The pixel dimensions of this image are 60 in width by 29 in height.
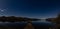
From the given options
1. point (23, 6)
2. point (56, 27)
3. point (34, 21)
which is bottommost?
point (56, 27)

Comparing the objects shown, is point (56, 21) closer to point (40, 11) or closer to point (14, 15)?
point (40, 11)

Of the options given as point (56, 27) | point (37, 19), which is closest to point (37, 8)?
point (37, 19)

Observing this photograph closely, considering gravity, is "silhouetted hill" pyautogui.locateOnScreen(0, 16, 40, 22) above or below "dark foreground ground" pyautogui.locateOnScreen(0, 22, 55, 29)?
above

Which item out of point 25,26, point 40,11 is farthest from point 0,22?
point 40,11

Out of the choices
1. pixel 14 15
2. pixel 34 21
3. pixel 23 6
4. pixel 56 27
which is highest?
pixel 23 6

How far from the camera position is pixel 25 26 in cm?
144

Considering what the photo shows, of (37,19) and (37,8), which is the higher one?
(37,8)

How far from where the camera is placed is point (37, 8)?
143cm

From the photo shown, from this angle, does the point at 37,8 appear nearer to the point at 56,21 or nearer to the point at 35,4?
the point at 35,4

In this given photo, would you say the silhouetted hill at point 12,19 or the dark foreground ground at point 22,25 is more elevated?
the silhouetted hill at point 12,19

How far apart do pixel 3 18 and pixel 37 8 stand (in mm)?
539

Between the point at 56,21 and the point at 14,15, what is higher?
the point at 14,15

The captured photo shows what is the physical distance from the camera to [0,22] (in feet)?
4.68

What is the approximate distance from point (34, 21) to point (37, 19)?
6 cm
